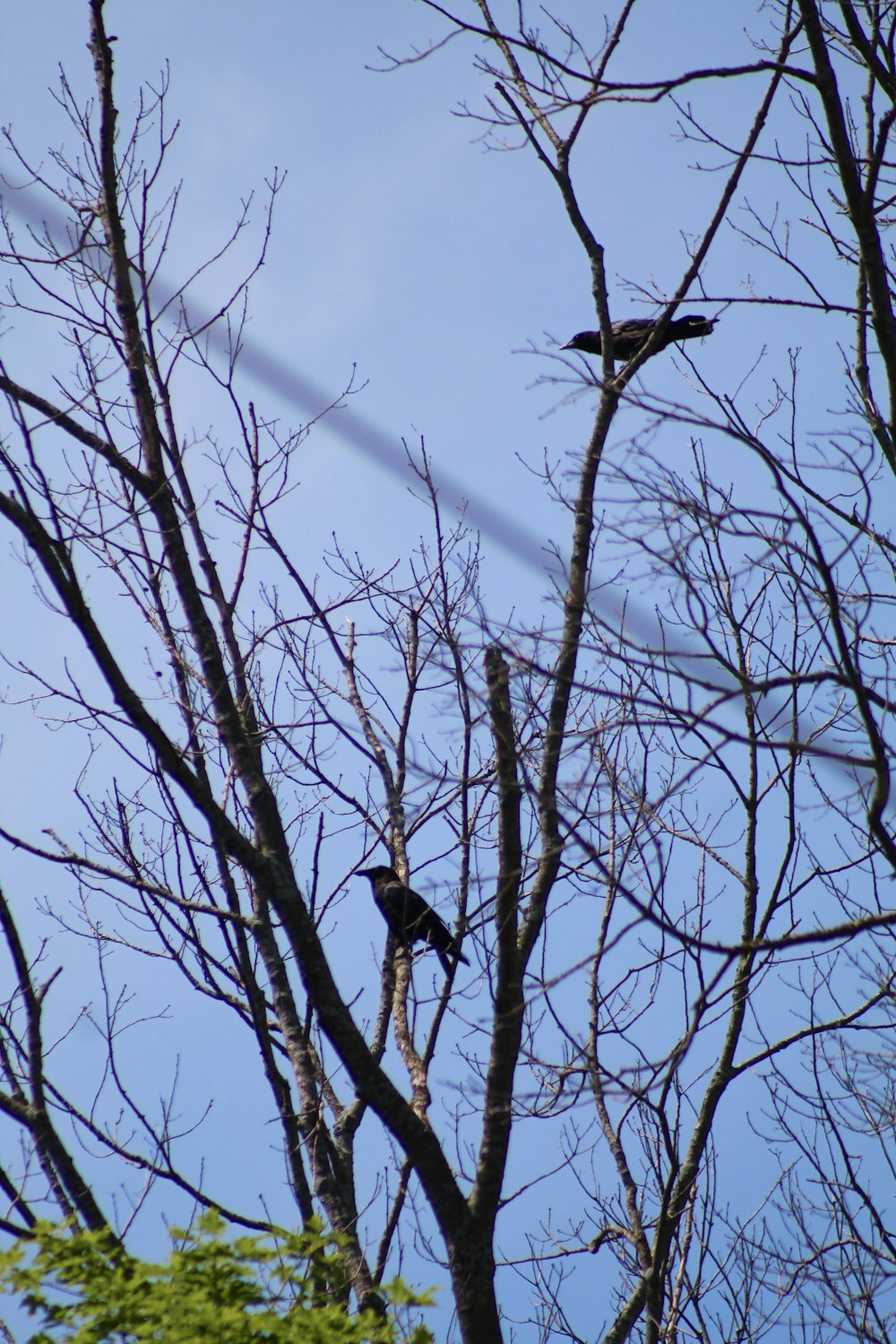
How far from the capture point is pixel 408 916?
225 inches

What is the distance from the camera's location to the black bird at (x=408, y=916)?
4566mm

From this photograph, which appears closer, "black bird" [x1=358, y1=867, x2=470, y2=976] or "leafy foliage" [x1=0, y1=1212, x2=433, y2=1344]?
"leafy foliage" [x1=0, y1=1212, x2=433, y2=1344]

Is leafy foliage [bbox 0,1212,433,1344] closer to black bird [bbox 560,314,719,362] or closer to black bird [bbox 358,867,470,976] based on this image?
black bird [bbox 358,867,470,976]

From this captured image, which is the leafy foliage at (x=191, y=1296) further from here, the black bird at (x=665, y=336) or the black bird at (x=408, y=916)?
the black bird at (x=665, y=336)

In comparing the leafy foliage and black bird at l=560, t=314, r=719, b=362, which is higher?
black bird at l=560, t=314, r=719, b=362

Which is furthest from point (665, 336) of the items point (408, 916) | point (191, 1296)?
point (191, 1296)

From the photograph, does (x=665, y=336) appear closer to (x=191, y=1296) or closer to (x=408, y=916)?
(x=408, y=916)

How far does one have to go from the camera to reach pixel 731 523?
2766 mm

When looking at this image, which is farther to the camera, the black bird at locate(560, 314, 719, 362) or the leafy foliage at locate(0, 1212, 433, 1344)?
the black bird at locate(560, 314, 719, 362)

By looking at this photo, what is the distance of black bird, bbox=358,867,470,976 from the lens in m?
4.57

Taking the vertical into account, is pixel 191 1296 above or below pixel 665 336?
below

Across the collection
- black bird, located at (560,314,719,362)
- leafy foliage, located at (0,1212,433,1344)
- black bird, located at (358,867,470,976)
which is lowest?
leafy foliage, located at (0,1212,433,1344)

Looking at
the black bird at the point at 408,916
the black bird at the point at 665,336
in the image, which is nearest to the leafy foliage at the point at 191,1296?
the black bird at the point at 408,916

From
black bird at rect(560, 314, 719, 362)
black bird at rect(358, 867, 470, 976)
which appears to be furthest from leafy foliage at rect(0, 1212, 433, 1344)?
black bird at rect(560, 314, 719, 362)
